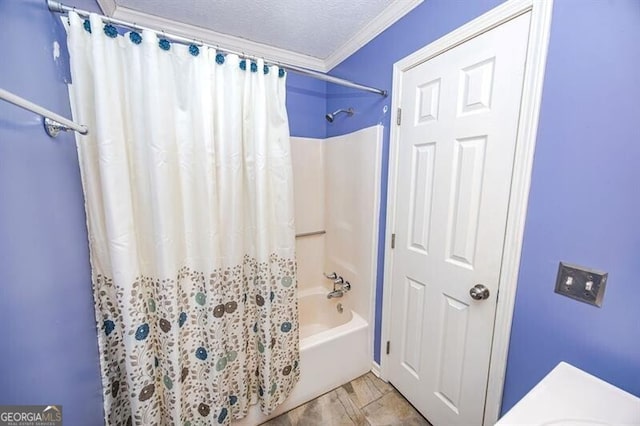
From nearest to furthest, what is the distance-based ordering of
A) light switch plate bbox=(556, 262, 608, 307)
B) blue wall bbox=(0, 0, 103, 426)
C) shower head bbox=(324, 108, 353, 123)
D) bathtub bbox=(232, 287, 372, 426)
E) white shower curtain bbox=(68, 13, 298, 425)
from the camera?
blue wall bbox=(0, 0, 103, 426) < light switch plate bbox=(556, 262, 608, 307) < white shower curtain bbox=(68, 13, 298, 425) < bathtub bbox=(232, 287, 372, 426) < shower head bbox=(324, 108, 353, 123)

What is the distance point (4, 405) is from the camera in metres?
0.54

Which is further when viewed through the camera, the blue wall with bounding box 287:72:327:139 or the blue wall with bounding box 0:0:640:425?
the blue wall with bounding box 287:72:327:139

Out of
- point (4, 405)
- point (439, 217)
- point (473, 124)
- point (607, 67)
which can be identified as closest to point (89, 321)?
point (4, 405)

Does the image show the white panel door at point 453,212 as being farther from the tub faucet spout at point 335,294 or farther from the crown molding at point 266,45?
the tub faucet spout at point 335,294

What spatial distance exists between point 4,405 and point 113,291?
21.1 inches

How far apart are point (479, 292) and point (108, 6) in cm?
247

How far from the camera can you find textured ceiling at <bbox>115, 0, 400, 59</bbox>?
134 cm

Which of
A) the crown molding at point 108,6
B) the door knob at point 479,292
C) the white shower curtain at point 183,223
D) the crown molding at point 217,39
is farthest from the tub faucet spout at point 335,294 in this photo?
the crown molding at point 108,6

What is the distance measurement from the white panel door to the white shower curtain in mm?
724

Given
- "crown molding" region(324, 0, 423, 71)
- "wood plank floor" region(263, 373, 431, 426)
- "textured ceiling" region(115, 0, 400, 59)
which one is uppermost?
"textured ceiling" region(115, 0, 400, 59)

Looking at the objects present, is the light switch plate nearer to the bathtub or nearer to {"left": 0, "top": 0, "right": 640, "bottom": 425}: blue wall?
{"left": 0, "top": 0, "right": 640, "bottom": 425}: blue wall

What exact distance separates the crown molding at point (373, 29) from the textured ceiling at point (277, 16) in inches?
0.7

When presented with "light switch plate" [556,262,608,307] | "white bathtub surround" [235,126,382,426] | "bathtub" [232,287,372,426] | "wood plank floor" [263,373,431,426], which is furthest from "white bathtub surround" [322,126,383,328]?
"light switch plate" [556,262,608,307]

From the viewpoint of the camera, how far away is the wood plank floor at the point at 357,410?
1368 millimetres
